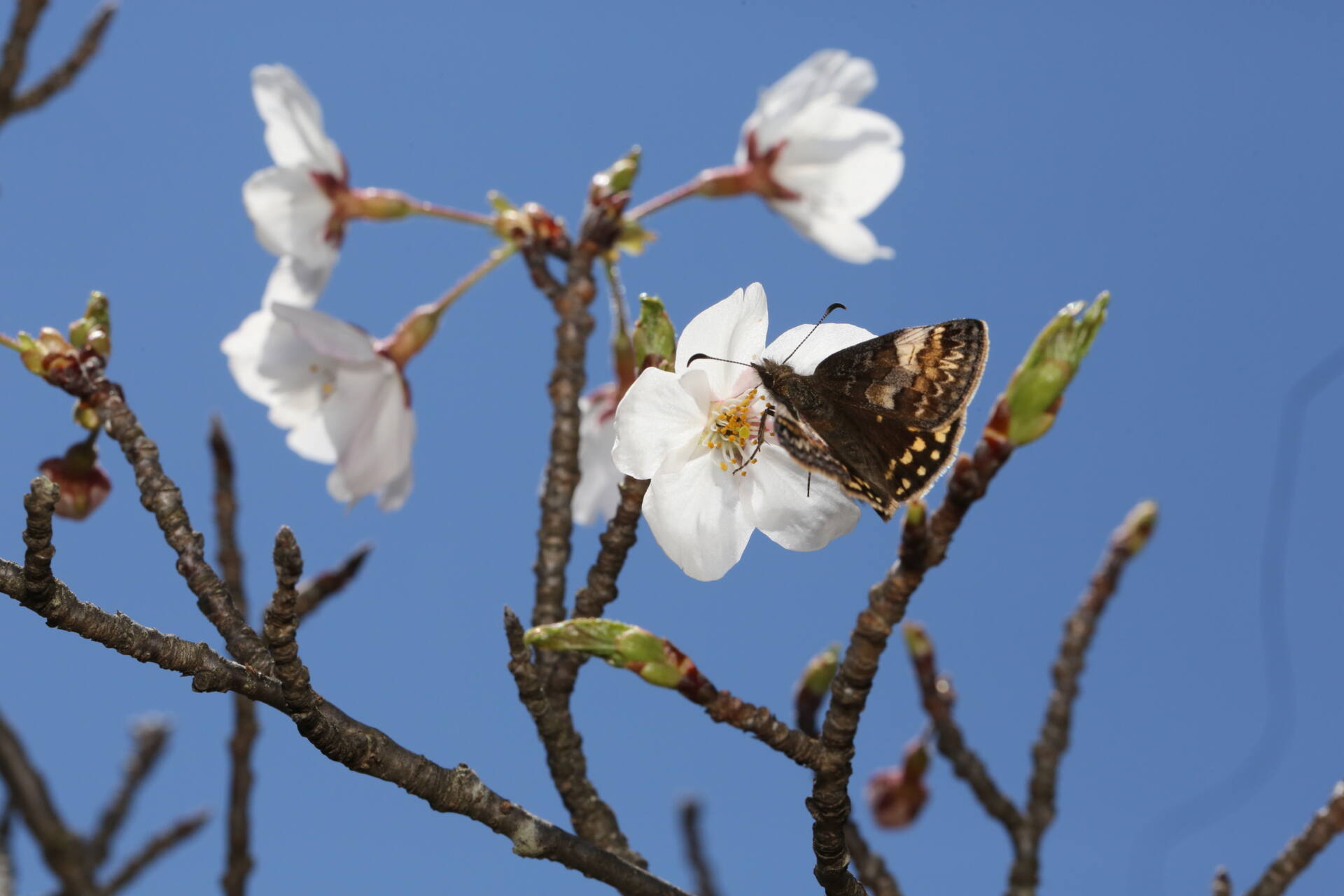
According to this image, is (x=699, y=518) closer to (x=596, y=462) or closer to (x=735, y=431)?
(x=735, y=431)

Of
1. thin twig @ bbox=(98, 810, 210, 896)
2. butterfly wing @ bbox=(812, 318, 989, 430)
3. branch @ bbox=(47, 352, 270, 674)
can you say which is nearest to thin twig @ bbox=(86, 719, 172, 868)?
thin twig @ bbox=(98, 810, 210, 896)

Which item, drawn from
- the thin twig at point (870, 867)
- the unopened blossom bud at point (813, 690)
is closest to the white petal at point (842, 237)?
the unopened blossom bud at point (813, 690)

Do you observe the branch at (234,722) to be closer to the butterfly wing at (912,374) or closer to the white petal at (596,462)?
the white petal at (596,462)

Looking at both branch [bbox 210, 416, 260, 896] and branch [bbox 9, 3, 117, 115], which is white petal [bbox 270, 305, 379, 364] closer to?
branch [bbox 210, 416, 260, 896]

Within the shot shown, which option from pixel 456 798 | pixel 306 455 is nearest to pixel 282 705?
pixel 456 798

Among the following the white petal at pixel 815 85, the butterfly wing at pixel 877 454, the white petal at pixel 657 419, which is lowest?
the butterfly wing at pixel 877 454

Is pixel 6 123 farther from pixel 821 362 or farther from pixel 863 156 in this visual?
pixel 821 362
